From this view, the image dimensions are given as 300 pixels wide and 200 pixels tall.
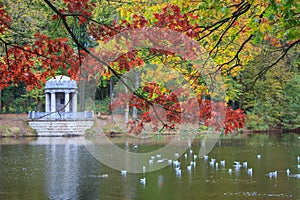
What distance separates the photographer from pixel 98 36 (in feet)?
17.2

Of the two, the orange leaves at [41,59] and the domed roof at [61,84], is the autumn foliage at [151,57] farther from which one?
the domed roof at [61,84]

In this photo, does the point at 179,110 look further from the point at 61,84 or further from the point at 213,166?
the point at 61,84

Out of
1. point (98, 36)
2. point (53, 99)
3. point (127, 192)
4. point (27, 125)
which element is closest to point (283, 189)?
point (127, 192)

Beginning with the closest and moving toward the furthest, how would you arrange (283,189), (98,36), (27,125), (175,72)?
Answer: (98,36)
(175,72)
(283,189)
(27,125)

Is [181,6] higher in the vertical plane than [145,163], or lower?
higher

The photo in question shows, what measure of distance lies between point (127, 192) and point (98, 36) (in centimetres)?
570

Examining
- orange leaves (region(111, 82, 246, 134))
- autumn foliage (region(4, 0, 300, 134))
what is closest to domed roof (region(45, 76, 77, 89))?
autumn foliage (region(4, 0, 300, 134))

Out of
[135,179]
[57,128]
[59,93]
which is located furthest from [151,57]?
[59,93]

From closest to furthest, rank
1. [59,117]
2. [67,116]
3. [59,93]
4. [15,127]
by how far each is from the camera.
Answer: [15,127] → [59,117] → [67,116] → [59,93]

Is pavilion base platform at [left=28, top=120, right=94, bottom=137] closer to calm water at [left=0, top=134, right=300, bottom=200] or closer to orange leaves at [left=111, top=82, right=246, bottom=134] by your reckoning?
calm water at [left=0, top=134, right=300, bottom=200]

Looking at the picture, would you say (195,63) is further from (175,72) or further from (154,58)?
(154,58)

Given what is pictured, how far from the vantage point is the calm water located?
993cm

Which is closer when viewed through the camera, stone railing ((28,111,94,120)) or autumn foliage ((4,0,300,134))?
autumn foliage ((4,0,300,134))

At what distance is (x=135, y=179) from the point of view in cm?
1180
